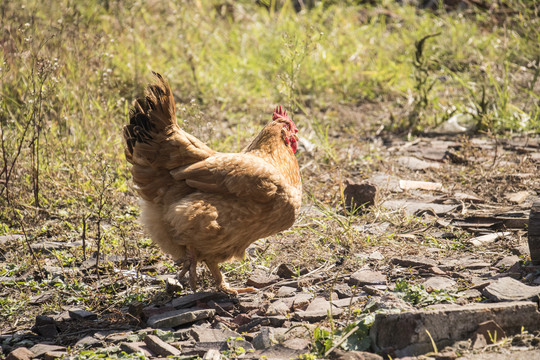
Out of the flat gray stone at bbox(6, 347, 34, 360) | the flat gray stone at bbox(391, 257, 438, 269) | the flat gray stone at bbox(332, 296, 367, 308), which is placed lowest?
the flat gray stone at bbox(391, 257, 438, 269)

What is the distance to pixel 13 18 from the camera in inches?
227

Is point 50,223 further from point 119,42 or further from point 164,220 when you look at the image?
point 119,42

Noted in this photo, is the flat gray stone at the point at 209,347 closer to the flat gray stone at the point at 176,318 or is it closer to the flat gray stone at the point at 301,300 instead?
the flat gray stone at the point at 176,318

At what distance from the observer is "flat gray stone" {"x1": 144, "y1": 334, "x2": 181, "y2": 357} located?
3006mm

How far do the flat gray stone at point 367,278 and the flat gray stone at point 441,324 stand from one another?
2.69 feet

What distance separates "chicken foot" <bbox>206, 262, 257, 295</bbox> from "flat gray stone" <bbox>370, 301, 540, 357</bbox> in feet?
4.21

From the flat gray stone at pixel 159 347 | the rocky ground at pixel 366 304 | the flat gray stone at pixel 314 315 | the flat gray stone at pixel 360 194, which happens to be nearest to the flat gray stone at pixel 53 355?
the rocky ground at pixel 366 304

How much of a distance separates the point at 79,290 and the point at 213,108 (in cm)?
384

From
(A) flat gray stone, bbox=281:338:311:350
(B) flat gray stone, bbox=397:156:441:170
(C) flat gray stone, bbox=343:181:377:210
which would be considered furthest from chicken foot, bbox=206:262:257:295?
(B) flat gray stone, bbox=397:156:441:170

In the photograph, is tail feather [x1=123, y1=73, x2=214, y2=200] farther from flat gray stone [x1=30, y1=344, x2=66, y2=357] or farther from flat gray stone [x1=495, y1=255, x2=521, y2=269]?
flat gray stone [x1=495, y1=255, x2=521, y2=269]

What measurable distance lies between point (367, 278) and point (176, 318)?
1222mm

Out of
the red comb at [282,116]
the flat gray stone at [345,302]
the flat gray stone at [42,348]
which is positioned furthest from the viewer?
the red comb at [282,116]

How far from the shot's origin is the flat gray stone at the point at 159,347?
301cm

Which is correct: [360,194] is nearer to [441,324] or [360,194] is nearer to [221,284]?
[221,284]
